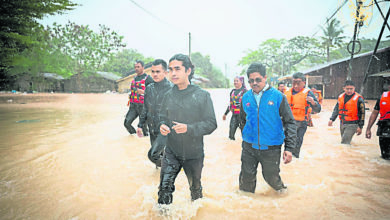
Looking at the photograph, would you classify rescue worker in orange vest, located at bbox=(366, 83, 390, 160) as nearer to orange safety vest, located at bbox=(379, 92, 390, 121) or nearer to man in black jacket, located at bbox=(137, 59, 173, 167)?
orange safety vest, located at bbox=(379, 92, 390, 121)

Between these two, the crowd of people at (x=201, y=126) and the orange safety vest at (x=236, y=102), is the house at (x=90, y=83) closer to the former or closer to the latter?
the orange safety vest at (x=236, y=102)

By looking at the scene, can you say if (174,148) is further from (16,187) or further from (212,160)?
(16,187)

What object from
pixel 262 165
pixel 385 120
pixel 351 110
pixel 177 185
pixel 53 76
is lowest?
pixel 177 185

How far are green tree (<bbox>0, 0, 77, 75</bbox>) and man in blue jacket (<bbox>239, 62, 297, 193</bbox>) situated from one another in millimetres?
11663

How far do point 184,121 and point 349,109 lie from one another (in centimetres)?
498

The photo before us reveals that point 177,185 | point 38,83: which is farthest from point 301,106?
point 38,83

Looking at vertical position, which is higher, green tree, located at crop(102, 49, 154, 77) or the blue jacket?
green tree, located at crop(102, 49, 154, 77)

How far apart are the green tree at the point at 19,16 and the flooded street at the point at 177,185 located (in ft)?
23.8

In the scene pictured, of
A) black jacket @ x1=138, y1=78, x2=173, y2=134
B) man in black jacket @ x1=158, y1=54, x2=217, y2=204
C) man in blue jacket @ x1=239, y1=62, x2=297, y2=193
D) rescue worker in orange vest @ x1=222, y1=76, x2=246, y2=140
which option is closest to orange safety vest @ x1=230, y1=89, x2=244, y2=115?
rescue worker in orange vest @ x1=222, y1=76, x2=246, y2=140

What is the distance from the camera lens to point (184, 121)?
2611 mm

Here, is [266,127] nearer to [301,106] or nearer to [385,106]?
[301,106]

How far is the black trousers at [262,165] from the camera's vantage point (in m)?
2.92

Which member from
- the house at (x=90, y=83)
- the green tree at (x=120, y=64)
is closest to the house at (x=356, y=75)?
the house at (x=90, y=83)

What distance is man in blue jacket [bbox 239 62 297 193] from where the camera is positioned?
2.88 meters
